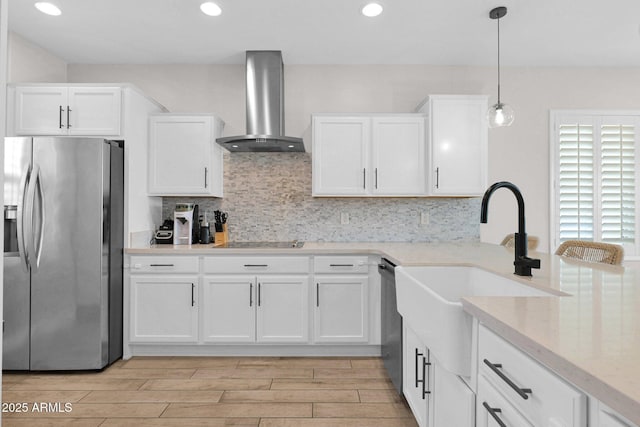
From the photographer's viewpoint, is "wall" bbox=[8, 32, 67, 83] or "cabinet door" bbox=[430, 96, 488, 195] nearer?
"wall" bbox=[8, 32, 67, 83]

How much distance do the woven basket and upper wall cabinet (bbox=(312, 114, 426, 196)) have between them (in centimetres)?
121

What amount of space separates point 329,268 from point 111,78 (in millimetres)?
2833

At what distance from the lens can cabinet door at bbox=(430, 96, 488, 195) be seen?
10.4ft

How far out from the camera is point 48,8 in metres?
2.67

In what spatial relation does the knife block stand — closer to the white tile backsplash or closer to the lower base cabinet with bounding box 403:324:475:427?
the white tile backsplash

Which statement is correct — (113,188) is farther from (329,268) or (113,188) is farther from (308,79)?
(308,79)

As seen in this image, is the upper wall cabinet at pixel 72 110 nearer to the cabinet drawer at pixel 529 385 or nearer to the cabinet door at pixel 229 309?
the cabinet door at pixel 229 309

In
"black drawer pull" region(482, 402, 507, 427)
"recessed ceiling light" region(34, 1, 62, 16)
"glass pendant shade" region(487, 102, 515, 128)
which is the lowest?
"black drawer pull" region(482, 402, 507, 427)

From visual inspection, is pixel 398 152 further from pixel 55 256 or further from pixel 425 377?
pixel 55 256

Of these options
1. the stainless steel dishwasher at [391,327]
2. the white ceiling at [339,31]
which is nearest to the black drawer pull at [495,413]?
the stainless steel dishwasher at [391,327]

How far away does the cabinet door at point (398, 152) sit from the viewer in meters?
3.23

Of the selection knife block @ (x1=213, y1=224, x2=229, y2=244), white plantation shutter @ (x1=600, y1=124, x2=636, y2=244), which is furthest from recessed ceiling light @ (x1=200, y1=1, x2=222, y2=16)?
white plantation shutter @ (x1=600, y1=124, x2=636, y2=244)

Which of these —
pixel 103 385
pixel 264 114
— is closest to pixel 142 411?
pixel 103 385

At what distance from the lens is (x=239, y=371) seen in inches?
105
